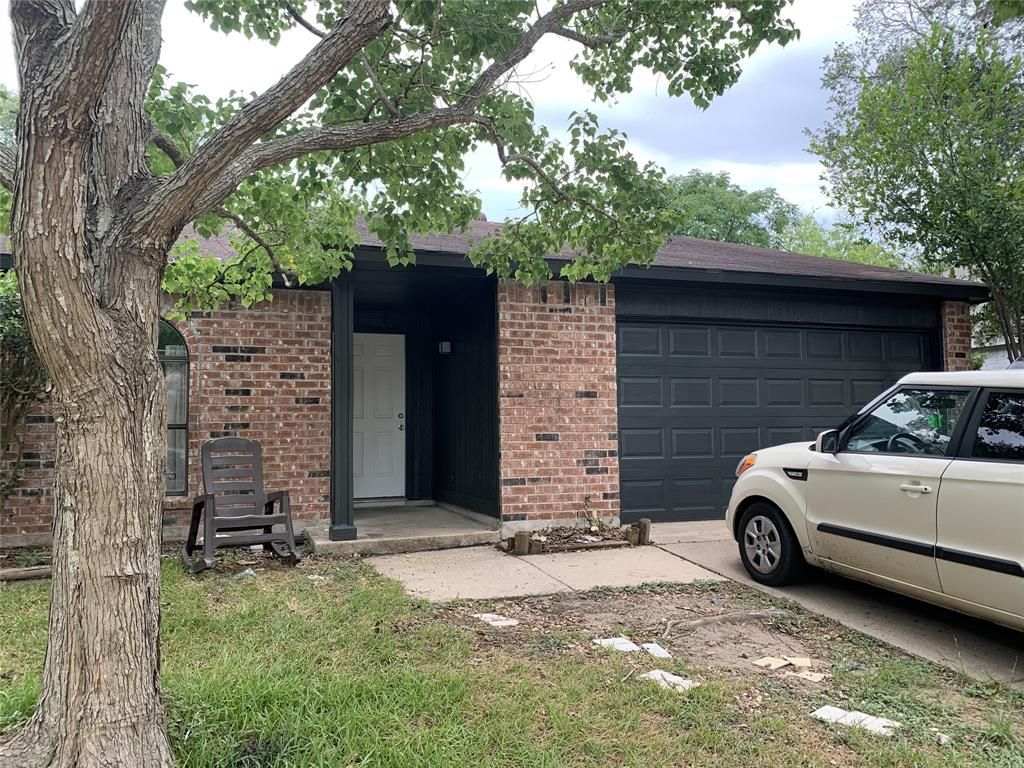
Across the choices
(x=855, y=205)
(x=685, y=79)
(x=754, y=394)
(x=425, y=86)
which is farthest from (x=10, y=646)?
(x=855, y=205)

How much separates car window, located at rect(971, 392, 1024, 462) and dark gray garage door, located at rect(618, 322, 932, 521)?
13.4ft

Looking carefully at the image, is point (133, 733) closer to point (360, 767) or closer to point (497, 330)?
point (360, 767)

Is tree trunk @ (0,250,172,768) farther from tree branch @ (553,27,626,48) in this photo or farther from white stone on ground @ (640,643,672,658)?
tree branch @ (553,27,626,48)

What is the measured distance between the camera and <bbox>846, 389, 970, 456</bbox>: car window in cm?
416

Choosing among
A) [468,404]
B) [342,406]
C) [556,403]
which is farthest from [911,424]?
[468,404]

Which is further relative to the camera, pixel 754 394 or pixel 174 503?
pixel 754 394

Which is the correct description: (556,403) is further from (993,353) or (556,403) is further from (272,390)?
(993,353)

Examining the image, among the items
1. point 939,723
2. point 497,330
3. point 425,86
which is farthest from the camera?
point 497,330

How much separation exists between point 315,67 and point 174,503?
17.6 feet

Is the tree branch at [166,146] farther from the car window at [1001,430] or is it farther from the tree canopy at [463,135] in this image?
the car window at [1001,430]

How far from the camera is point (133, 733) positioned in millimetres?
2377

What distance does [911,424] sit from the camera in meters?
4.41

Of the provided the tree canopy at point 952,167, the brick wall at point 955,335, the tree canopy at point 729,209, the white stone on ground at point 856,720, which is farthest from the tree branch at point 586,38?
the tree canopy at point 729,209

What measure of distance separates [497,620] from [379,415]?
5.40m
